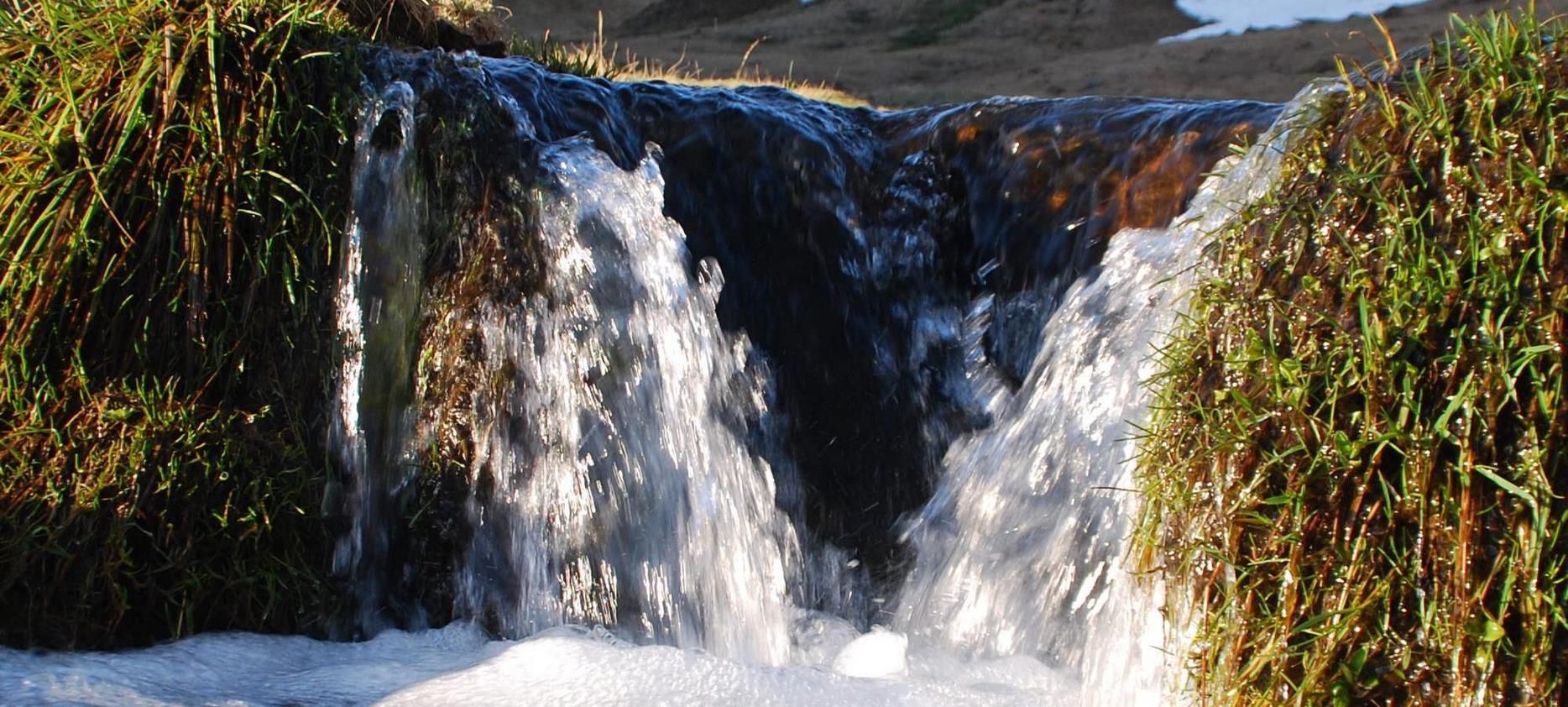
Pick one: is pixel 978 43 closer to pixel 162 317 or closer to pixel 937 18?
pixel 937 18

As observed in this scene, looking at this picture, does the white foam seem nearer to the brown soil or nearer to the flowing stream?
the flowing stream

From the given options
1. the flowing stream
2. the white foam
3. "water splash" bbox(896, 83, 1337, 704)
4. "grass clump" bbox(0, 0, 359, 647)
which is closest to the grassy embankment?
"grass clump" bbox(0, 0, 359, 647)

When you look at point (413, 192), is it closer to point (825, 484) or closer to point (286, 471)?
point (286, 471)

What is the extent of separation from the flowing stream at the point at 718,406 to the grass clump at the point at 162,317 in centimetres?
13

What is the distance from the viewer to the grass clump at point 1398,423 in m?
2.37

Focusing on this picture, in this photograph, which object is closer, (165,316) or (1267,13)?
(165,316)

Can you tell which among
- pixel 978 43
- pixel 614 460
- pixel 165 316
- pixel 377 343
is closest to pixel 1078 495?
pixel 614 460

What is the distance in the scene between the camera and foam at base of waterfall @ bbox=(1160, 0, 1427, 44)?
5453 cm

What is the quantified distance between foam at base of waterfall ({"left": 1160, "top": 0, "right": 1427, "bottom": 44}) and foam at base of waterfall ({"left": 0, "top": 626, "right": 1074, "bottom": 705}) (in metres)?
53.6

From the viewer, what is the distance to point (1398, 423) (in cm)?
243

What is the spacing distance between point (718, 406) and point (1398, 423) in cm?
220

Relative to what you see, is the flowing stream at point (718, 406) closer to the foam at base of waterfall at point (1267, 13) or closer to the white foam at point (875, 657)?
the white foam at point (875, 657)

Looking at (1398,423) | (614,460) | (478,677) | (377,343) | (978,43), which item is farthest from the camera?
(978,43)

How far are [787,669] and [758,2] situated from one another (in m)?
68.0
